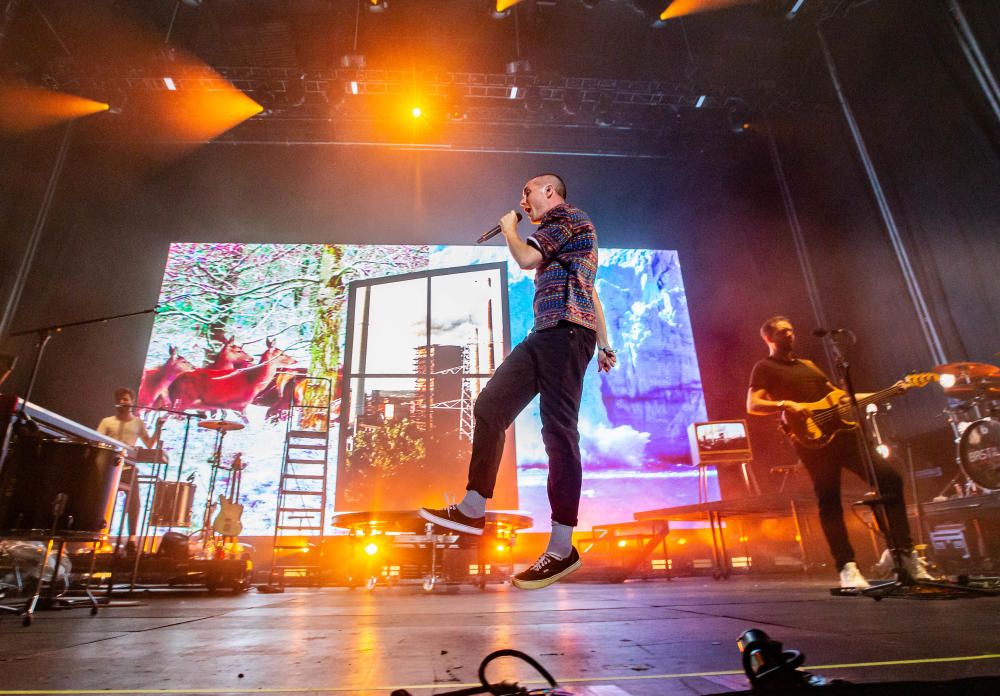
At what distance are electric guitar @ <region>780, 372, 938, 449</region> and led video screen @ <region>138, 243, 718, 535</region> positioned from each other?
3054 millimetres

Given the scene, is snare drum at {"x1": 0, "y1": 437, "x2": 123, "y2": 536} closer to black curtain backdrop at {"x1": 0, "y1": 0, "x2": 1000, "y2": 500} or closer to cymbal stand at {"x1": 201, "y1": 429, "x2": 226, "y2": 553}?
cymbal stand at {"x1": 201, "y1": 429, "x2": 226, "y2": 553}

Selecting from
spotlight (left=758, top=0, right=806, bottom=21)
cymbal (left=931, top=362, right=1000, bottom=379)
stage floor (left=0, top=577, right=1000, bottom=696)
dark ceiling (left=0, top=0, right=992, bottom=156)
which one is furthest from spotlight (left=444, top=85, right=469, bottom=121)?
stage floor (left=0, top=577, right=1000, bottom=696)

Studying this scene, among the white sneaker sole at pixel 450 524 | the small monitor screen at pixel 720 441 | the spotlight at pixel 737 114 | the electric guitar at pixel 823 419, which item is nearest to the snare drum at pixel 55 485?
the white sneaker sole at pixel 450 524

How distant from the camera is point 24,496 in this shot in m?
2.59

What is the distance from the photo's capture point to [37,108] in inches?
243

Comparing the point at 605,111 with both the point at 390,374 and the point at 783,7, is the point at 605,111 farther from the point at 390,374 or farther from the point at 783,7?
the point at 390,374

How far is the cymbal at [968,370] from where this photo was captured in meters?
3.54

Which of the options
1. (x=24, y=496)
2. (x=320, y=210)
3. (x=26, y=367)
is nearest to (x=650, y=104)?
(x=320, y=210)

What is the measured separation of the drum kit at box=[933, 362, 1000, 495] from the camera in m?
3.57

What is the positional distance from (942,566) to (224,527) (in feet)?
22.0

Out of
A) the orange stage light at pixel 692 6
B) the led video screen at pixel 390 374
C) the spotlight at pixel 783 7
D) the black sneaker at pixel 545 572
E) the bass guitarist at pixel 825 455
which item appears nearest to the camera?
the black sneaker at pixel 545 572

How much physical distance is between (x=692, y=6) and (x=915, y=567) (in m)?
6.51

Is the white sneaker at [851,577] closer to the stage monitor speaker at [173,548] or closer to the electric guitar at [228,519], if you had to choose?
the stage monitor speaker at [173,548]

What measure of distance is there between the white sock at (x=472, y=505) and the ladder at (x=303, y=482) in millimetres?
5205
